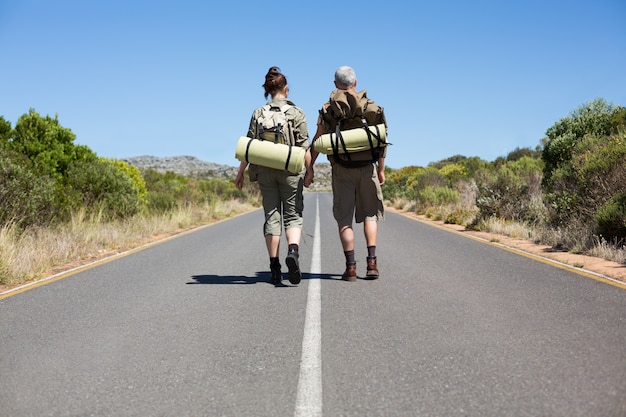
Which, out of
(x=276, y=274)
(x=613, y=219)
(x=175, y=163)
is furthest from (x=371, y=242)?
(x=175, y=163)

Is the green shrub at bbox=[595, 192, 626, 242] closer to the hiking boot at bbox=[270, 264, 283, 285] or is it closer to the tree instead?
the hiking boot at bbox=[270, 264, 283, 285]

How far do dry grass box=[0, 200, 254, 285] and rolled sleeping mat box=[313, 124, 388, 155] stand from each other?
4.57m

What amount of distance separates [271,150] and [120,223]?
11.2 m

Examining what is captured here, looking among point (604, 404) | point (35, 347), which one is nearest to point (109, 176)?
point (35, 347)

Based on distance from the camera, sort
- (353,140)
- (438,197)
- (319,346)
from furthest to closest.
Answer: (438,197) → (353,140) → (319,346)

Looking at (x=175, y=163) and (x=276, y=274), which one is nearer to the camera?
(x=276, y=274)

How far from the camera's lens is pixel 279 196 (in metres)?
7.38

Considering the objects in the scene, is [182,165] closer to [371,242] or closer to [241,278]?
[241,278]

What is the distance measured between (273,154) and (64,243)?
594cm

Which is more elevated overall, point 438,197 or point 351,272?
point 438,197

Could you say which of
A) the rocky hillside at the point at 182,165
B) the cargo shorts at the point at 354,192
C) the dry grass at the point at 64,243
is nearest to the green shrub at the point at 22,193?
the dry grass at the point at 64,243

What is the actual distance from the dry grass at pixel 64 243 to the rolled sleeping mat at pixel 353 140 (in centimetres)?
457

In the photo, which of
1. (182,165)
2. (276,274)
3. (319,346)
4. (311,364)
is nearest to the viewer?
(311,364)

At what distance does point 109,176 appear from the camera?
56.6ft
